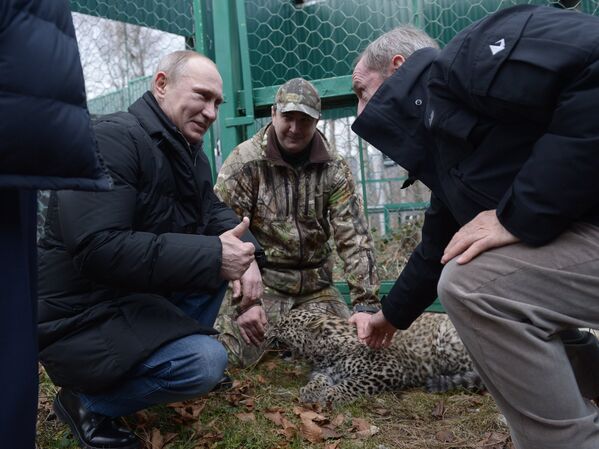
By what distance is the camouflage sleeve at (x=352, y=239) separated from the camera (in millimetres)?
4875

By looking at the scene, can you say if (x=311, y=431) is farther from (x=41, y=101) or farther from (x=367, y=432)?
(x=41, y=101)

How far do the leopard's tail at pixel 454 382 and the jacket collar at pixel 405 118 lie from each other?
2207 mm

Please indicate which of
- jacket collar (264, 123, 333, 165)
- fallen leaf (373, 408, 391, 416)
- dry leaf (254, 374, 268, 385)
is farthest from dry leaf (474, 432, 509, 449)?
jacket collar (264, 123, 333, 165)

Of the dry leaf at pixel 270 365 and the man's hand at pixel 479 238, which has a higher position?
the man's hand at pixel 479 238

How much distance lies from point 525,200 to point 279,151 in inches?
124

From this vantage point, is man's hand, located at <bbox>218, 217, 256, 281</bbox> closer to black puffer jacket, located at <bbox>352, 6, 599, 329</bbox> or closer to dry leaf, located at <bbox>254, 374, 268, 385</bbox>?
black puffer jacket, located at <bbox>352, 6, 599, 329</bbox>

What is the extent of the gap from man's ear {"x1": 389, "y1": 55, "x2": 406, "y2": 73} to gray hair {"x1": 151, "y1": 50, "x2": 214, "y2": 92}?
4.26 ft

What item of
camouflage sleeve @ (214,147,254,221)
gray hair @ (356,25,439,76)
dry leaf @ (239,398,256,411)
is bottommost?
dry leaf @ (239,398,256,411)

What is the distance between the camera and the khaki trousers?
7.04ft

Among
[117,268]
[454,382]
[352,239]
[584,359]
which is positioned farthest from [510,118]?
[352,239]

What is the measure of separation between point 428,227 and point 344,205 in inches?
86.0

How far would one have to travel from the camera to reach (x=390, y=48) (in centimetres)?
287

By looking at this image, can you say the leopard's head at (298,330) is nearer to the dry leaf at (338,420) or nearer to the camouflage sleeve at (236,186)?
the camouflage sleeve at (236,186)

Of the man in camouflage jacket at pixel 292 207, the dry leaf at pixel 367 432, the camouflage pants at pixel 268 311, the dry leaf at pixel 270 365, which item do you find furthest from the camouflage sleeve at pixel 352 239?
the dry leaf at pixel 367 432
